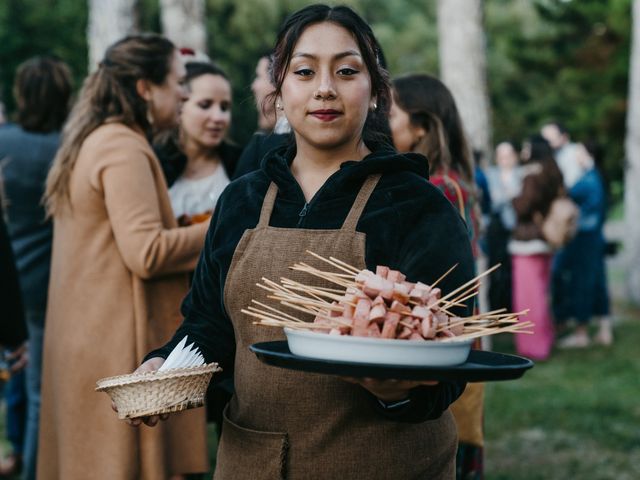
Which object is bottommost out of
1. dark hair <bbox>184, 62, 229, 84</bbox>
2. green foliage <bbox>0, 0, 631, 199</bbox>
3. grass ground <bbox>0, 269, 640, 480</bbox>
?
grass ground <bbox>0, 269, 640, 480</bbox>

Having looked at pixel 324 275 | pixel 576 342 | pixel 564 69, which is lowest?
pixel 576 342

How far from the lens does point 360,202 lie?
95.3 inches

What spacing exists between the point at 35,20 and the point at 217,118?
73.4ft

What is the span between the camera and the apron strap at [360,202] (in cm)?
239

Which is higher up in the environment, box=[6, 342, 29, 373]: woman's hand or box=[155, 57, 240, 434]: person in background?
→ box=[155, 57, 240, 434]: person in background

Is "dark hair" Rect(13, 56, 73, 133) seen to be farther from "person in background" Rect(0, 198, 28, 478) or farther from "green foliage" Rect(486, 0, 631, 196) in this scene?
"green foliage" Rect(486, 0, 631, 196)

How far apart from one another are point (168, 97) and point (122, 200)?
2.18 feet

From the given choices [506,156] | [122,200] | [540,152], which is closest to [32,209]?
[122,200]

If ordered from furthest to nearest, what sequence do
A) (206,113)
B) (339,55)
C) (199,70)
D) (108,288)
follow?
(199,70), (206,113), (108,288), (339,55)

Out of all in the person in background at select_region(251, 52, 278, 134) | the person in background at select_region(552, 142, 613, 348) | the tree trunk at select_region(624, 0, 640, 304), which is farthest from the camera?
the tree trunk at select_region(624, 0, 640, 304)

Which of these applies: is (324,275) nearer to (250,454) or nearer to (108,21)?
(250,454)

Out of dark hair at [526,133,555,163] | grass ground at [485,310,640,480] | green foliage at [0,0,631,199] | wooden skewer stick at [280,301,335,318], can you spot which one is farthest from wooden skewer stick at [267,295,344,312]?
green foliage at [0,0,631,199]

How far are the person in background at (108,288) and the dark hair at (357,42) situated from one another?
1.27m

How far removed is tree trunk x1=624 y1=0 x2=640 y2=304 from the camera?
1349cm
